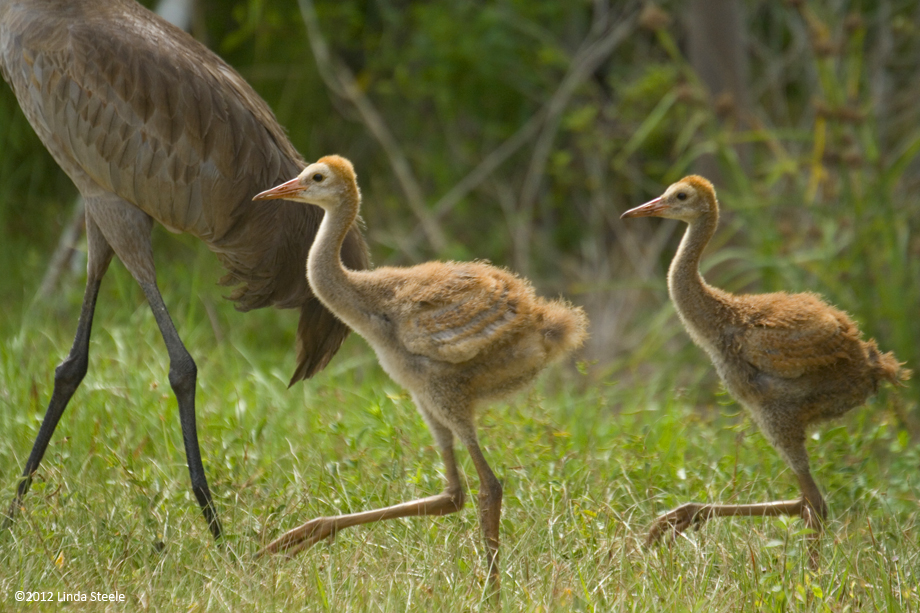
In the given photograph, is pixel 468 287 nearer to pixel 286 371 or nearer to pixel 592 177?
pixel 286 371

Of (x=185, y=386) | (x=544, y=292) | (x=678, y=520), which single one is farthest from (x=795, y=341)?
(x=544, y=292)

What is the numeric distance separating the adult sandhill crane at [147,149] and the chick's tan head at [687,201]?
116 centimetres

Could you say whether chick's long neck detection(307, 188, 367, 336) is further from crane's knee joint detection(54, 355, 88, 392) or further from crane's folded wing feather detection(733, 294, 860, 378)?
crane's folded wing feather detection(733, 294, 860, 378)

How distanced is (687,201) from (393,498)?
148 centimetres

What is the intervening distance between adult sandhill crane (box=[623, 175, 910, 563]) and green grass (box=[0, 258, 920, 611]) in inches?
7.5

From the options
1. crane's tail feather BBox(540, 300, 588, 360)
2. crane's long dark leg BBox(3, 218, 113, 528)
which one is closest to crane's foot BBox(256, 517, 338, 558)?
crane's tail feather BBox(540, 300, 588, 360)

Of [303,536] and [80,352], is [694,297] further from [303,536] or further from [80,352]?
[80,352]

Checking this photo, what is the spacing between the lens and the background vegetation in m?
3.36

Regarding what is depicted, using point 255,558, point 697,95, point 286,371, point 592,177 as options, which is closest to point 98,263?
point 255,558

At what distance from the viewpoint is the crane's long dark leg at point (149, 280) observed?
3.77 m

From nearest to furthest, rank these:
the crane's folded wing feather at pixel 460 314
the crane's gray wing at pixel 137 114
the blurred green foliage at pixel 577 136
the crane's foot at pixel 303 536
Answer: the crane's folded wing feather at pixel 460 314 < the crane's foot at pixel 303 536 < the crane's gray wing at pixel 137 114 < the blurred green foliage at pixel 577 136

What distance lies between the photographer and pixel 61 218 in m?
7.84

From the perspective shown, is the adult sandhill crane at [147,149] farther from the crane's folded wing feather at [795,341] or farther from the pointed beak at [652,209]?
the crane's folded wing feather at [795,341]

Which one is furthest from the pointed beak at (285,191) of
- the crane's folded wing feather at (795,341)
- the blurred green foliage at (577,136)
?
the blurred green foliage at (577,136)
